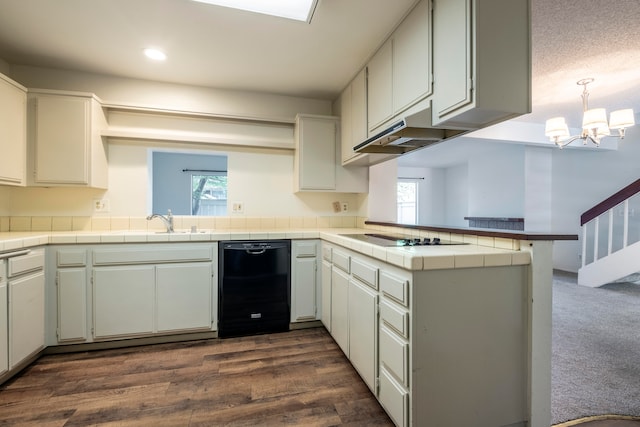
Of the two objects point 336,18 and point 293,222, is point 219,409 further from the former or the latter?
point 336,18

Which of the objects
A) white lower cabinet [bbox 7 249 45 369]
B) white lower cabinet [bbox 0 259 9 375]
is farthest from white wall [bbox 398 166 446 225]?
white lower cabinet [bbox 0 259 9 375]

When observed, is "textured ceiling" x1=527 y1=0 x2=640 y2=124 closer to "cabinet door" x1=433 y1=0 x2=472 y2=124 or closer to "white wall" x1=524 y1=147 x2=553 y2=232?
"cabinet door" x1=433 y1=0 x2=472 y2=124

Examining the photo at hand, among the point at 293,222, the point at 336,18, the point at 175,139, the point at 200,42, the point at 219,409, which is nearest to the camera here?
the point at 219,409

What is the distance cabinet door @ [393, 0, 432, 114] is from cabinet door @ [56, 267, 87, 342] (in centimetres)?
265

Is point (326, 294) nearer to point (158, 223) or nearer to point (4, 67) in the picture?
point (158, 223)

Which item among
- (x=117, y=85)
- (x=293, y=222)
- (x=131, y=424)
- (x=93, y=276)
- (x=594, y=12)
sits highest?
(x=594, y=12)

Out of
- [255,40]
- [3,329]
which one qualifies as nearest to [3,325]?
[3,329]

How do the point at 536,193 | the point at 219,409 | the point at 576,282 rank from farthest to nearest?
the point at 536,193 < the point at 576,282 < the point at 219,409

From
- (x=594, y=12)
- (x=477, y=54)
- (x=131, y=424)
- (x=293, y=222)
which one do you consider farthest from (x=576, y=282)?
(x=131, y=424)

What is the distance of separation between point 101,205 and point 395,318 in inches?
111

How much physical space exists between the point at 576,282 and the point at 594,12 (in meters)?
4.05

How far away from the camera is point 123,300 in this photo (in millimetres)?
2322

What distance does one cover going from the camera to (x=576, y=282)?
4.52 metres

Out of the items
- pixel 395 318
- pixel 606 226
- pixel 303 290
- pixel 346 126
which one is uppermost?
pixel 346 126
